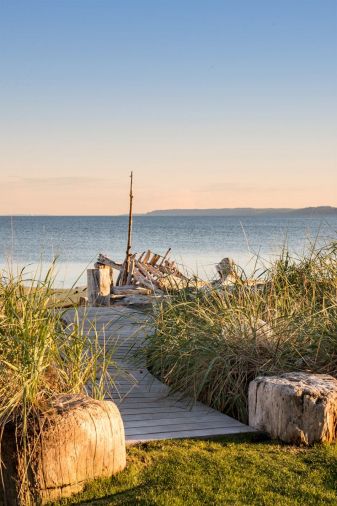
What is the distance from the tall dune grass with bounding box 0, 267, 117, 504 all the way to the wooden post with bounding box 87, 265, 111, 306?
8910 millimetres

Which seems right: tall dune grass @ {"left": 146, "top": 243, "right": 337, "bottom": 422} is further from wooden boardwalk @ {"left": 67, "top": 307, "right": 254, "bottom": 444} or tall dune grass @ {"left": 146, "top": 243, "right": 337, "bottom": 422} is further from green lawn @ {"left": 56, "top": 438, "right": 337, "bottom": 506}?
green lawn @ {"left": 56, "top": 438, "right": 337, "bottom": 506}

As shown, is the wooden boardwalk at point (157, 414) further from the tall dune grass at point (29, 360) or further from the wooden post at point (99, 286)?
the wooden post at point (99, 286)

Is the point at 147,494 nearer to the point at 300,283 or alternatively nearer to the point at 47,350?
the point at 47,350

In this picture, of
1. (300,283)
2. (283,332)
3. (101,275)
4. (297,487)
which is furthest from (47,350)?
(101,275)

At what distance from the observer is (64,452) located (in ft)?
15.4

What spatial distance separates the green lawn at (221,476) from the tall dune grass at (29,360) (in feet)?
2.05

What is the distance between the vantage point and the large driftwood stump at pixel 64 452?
15.3 feet

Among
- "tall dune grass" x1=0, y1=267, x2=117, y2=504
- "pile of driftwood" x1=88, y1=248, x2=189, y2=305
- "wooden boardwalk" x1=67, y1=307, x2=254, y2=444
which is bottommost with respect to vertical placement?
"wooden boardwalk" x1=67, y1=307, x2=254, y2=444

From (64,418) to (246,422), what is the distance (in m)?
2.42

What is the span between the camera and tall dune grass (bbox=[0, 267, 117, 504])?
4727 millimetres

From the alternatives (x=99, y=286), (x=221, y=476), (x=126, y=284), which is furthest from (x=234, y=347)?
(x=126, y=284)

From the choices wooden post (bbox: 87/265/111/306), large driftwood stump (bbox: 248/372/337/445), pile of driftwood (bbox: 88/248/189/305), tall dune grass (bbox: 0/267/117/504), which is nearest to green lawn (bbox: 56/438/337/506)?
large driftwood stump (bbox: 248/372/337/445)

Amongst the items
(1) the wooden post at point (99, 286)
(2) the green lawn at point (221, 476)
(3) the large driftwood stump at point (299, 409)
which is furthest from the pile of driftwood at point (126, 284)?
(2) the green lawn at point (221, 476)

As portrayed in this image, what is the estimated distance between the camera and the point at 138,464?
5.28m
